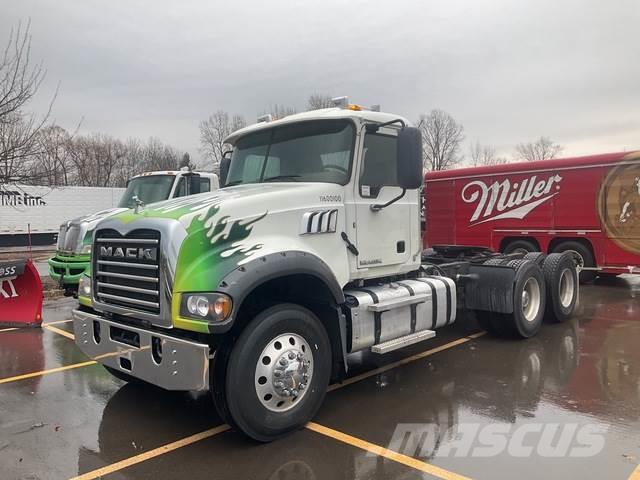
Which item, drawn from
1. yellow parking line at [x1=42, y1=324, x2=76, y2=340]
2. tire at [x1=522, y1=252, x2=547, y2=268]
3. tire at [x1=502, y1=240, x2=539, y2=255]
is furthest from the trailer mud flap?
tire at [x1=502, y1=240, x2=539, y2=255]

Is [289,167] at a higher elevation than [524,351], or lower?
higher

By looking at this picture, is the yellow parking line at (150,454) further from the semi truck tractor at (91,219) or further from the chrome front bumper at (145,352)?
the semi truck tractor at (91,219)

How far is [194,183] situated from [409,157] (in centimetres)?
717

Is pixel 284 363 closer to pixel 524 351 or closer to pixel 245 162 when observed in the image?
pixel 245 162

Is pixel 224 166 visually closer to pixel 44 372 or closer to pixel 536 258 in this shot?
pixel 44 372

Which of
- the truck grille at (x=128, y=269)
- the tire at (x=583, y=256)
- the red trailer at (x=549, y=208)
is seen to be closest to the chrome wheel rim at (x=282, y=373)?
the truck grille at (x=128, y=269)

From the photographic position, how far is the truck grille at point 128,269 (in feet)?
13.4

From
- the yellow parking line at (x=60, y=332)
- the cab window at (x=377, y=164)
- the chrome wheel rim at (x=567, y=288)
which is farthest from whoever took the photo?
the chrome wheel rim at (x=567, y=288)

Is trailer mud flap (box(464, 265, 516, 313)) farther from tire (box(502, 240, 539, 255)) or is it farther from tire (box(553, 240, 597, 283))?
tire (box(502, 240, 539, 255))

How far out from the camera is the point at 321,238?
4.73 metres

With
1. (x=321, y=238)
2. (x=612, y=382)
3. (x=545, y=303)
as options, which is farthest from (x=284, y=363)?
(x=545, y=303)

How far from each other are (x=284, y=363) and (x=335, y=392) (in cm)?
136

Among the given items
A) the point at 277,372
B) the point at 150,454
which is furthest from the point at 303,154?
the point at 150,454

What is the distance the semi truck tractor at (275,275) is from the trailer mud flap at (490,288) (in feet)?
4.54
